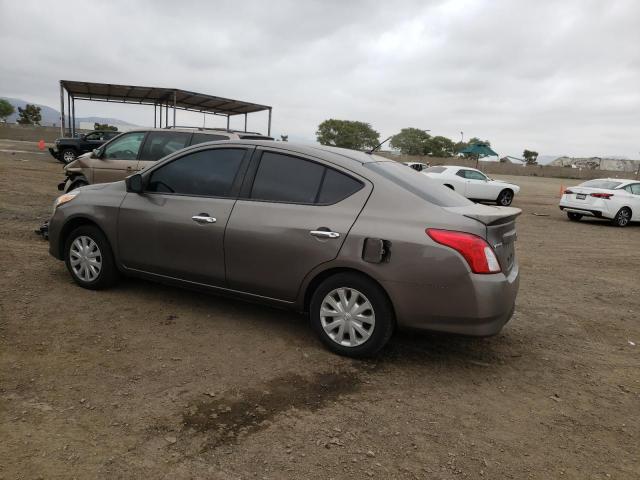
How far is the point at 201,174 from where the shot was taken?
4410 millimetres

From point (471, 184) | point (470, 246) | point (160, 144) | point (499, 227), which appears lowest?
point (471, 184)

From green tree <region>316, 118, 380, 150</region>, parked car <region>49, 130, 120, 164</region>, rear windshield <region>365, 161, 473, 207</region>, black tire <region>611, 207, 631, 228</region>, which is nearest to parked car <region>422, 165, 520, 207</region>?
black tire <region>611, 207, 631, 228</region>

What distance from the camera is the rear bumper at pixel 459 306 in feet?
11.2

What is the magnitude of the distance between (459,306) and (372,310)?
62 centimetres

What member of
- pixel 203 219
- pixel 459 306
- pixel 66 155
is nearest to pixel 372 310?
pixel 459 306

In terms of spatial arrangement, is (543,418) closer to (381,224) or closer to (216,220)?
(381,224)

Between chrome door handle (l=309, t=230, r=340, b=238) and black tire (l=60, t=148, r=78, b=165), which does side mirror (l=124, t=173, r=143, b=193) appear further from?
black tire (l=60, t=148, r=78, b=165)

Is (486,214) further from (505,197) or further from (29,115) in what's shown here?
(29,115)

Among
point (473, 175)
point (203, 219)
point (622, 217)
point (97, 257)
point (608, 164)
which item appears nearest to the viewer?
point (203, 219)

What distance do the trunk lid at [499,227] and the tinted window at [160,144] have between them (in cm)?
569

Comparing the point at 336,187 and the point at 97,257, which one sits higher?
the point at 336,187

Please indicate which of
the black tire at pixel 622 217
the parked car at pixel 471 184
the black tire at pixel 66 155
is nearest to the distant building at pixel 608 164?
the parked car at pixel 471 184

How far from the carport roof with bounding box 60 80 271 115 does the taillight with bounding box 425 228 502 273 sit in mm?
18888

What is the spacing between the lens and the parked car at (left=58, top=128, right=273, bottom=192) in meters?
8.10
